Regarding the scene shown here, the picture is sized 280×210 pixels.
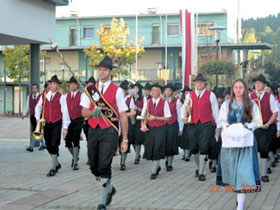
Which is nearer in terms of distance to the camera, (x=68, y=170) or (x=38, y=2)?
(x=68, y=170)

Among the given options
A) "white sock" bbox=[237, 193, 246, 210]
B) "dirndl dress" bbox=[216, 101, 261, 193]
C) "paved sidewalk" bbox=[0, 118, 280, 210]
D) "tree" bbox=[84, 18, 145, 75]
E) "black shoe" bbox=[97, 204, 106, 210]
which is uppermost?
"tree" bbox=[84, 18, 145, 75]

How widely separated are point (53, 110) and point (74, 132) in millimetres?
907

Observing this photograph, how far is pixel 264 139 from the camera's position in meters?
11.0

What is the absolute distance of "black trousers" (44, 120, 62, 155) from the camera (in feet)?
38.1

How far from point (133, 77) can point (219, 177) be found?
44.9m

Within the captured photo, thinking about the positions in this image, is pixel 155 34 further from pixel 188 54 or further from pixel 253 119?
pixel 253 119

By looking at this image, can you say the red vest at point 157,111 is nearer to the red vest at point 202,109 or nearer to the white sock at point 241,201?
the red vest at point 202,109

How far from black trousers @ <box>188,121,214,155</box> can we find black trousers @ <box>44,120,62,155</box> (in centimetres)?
281

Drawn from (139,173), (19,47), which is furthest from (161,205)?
(19,47)

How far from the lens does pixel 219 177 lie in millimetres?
8125

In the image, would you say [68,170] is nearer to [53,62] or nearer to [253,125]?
[253,125]

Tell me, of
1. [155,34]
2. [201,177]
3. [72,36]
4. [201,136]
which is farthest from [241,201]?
[72,36]

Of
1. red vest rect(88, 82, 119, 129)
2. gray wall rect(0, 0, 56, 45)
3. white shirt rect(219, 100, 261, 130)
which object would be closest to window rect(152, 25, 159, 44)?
gray wall rect(0, 0, 56, 45)

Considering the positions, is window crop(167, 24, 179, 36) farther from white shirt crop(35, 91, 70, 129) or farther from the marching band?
white shirt crop(35, 91, 70, 129)
